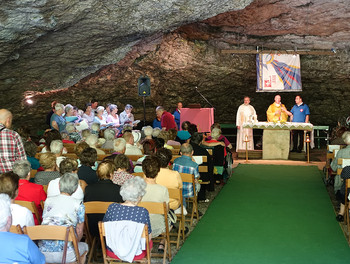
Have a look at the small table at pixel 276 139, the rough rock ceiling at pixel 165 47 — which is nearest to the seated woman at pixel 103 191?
the rough rock ceiling at pixel 165 47

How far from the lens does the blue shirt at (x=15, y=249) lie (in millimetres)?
3229

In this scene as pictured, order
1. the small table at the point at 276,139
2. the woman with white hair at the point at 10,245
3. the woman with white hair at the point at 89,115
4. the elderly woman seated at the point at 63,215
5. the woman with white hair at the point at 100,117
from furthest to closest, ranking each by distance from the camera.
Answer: the woman with white hair at the point at 89,115, the woman with white hair at the point at 100,117, the small table at the point at 276,139, the elderly woman seated at the point at 63,215, the woman with white hair at the point at 10,245

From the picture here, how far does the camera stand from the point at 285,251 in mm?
5891

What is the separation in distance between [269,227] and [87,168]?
8.35 ft

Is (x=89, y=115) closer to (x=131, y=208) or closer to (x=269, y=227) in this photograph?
(x=269, y=227)

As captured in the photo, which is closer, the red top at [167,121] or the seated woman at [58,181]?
the seated woman at [58,181]

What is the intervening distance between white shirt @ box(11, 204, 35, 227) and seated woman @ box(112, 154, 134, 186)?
1.45 m

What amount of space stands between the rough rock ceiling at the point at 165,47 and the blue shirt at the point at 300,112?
78.9 inches

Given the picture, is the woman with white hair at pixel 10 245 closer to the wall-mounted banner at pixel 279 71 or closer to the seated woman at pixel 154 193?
the seated woman at pixel 154 193

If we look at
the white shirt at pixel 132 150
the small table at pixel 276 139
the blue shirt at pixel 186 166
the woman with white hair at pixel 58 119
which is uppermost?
the woman with white hair at pixel 58 119

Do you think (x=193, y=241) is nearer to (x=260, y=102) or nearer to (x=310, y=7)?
(x=310, y=7)

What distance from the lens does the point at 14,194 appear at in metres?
4.17

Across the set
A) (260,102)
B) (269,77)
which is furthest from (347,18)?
(260,102)

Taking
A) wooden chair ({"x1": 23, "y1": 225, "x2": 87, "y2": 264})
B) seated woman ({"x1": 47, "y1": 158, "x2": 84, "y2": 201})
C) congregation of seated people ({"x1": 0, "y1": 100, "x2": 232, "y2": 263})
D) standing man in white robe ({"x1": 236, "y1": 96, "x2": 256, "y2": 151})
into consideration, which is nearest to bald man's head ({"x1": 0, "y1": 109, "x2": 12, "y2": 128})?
congregation of seated people ({"x1": 0, "y1": 100, "x2": 232, "y2": 263})
